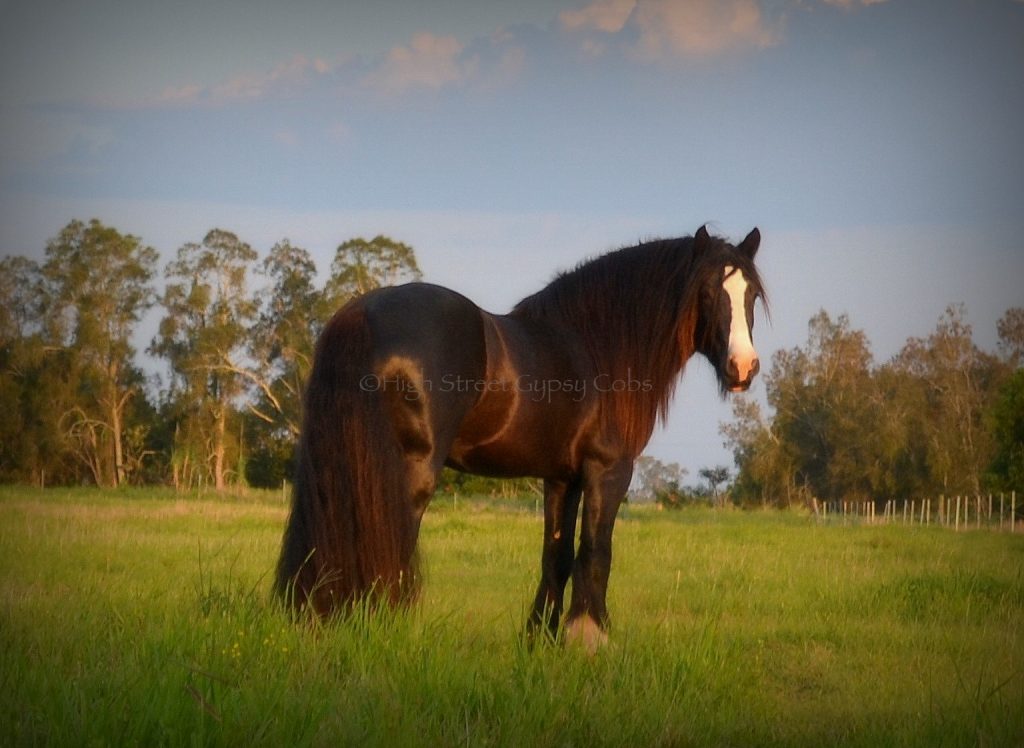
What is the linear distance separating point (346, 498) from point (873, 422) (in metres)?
35.8

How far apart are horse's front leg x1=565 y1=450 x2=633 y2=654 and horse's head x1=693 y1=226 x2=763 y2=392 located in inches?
30.4

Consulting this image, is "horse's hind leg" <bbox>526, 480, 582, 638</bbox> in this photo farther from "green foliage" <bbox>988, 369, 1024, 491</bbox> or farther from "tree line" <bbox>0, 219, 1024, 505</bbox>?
"green foliage" <bbox>988, 369, 1024, 491</bbox>

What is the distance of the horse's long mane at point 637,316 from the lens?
542cm

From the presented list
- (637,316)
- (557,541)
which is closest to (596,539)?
(557,541)

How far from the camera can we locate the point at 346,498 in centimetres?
438

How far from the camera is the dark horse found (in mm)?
4395

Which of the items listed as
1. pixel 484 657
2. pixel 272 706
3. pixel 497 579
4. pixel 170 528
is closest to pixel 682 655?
pixel 484 657

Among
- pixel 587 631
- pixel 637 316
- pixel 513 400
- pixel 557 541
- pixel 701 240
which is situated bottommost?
pixel 587 631

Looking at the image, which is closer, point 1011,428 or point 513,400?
point 513,400

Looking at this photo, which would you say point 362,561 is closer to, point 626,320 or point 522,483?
point 626,320

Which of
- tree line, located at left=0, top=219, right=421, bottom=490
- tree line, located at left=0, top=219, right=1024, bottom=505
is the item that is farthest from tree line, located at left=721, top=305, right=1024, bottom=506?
tree line, located at left=0, top=219, right=421, bottom=490

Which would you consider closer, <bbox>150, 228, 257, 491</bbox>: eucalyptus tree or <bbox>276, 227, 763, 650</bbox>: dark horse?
<bbox>276, 227, 763, 650</bbox>: dark horse

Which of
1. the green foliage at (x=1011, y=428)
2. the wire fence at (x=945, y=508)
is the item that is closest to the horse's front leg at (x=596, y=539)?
the wire fence at (x=945, y=508)

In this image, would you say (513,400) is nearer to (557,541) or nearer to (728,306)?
(557,541)
